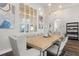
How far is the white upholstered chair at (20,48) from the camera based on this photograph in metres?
1.58

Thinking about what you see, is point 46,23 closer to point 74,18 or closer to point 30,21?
point 30,21

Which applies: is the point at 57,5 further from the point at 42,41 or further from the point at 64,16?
the point at 42,41

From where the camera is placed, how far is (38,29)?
1.70 metres

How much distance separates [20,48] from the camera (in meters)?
1.63

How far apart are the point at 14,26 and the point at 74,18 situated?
104 centimetres

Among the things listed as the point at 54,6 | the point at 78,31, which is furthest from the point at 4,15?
the point at 78,31

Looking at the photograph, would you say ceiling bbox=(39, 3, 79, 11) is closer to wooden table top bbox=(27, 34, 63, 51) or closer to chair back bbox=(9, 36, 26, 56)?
wooden table top bbox=(27, 34, 63, 51)

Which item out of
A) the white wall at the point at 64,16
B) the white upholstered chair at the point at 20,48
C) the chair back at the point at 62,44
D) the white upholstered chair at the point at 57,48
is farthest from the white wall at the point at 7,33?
the chair back at the point at 62,44

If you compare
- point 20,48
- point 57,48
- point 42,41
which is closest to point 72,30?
point 57,48

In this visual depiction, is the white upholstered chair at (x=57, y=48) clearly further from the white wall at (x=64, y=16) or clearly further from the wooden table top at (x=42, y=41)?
the white wall at (x=64, y=16)

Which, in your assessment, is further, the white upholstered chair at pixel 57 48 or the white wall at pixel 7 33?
the white upholstered chair at pixel 57 48

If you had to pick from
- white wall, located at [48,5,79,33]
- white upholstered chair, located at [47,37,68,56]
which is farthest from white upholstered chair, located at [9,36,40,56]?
white wall, located at [48,5,79,33]

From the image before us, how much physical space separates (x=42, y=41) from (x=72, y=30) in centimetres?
56

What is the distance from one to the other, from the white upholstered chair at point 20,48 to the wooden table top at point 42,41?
0.28 ft
